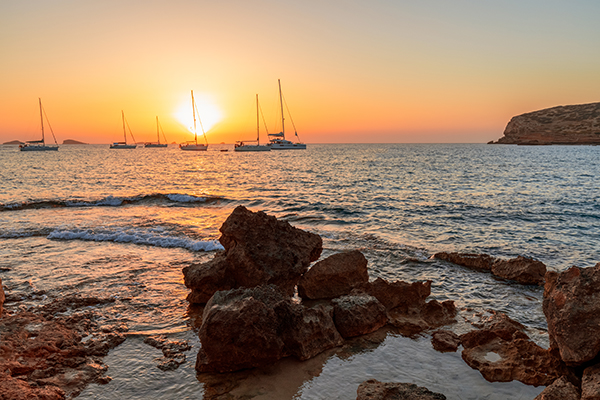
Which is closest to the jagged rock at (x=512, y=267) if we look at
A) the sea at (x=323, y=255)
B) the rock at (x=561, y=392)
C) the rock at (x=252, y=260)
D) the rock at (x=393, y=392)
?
the sea at (x=323, y=255)

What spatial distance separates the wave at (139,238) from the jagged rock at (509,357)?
8295mm

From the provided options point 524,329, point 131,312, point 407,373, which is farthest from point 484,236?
point 131,312

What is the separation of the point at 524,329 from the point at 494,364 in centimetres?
191

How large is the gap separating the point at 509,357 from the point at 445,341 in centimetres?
87

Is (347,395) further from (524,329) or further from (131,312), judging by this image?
(131,312)

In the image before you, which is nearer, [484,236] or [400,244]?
[400,244]

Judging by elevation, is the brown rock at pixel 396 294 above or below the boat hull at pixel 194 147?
below

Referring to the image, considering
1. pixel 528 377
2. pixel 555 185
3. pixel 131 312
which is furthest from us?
pixel 555 185

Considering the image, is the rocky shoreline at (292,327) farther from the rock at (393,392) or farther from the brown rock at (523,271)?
the brown rock at (523,271)

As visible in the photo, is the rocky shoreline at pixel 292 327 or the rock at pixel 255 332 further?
the rock at pixel 255 332

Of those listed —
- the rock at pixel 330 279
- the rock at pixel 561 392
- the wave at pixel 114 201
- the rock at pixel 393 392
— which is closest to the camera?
the rock at pixel 561 392

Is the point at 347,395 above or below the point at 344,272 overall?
below

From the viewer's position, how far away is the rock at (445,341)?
5.56m

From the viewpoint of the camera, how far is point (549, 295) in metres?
4.89
